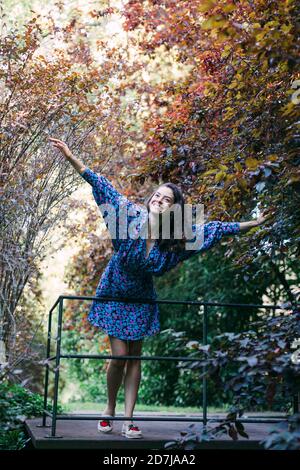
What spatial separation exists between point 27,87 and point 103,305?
2110mm

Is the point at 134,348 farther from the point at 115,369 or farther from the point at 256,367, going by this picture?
the point at 256,367

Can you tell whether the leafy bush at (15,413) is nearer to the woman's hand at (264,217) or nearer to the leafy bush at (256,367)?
the leafy bush at (256,367)

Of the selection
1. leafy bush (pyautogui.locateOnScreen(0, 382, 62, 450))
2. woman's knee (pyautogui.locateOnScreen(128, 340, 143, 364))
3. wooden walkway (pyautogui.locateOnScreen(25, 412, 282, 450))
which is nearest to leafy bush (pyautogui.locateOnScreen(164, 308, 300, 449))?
wooden walkway (pyautogui.locateOnScreen(25, 412, 282, 450))

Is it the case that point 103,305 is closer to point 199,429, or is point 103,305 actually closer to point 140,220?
point 140,220

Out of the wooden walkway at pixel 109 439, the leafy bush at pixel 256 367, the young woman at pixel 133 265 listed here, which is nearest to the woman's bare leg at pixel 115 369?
the young woman at pixel 133 265

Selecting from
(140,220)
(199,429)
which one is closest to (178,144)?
(140,220)

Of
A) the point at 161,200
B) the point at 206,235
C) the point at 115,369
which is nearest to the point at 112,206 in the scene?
the point at 161,200

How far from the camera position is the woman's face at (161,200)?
4.10 metres

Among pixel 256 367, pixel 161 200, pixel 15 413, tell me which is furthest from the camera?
pixel 161 200

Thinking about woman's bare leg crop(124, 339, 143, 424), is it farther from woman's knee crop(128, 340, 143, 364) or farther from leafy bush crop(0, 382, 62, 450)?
leafy bush crop(0, 382, 62, 450)

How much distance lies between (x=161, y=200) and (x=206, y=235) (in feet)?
1.17

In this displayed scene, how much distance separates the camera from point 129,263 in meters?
4.02

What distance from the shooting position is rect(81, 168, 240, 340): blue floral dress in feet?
13.1

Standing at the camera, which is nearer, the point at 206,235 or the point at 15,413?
the point at 15,413
